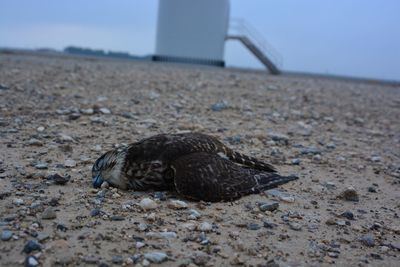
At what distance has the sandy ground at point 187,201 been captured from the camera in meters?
4.01

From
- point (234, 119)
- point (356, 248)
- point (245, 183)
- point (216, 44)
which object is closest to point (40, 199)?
point (245, 183)

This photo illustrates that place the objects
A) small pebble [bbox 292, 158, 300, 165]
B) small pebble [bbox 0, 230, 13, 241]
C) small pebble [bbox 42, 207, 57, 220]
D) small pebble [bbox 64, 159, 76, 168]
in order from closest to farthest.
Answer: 1. small pebble [bbox 0, 230, 13, 241]
2. small pebble [bbox 42, 207, 57, 220]
3. small pebble [bbox 64, 159, 76, 168]
4. small pebble [bbox 292, 158, 300, 165]

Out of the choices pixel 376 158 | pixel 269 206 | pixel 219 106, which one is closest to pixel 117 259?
pixel 269 206

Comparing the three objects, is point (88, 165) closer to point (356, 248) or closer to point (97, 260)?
point (97, 260)

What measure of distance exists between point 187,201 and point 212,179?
1.20 feet

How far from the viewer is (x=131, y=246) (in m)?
4.00

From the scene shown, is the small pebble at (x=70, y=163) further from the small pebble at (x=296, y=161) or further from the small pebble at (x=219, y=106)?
the small pebble at (x=219, y=106)

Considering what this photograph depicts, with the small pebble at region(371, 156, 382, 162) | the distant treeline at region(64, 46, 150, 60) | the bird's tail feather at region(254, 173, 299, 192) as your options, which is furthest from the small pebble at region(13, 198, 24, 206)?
the distant treeline at region(64, 46, 150, 60)

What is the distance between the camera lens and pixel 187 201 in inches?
203

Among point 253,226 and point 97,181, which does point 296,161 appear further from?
point 97,181

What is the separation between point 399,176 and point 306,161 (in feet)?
4.24

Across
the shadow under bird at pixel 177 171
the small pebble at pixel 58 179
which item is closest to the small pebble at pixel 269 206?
the shadow under bird at pixel 177 171

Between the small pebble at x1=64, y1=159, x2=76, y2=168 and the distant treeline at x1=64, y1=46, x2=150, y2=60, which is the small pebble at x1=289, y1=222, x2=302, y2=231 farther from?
the distant treeline at x1=64, y1=46, x2=150, y2=60

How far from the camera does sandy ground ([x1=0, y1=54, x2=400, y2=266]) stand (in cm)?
401
